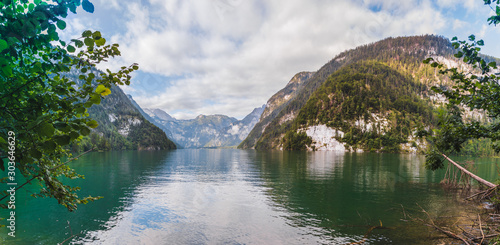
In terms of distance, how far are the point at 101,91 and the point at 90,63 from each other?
295 cm

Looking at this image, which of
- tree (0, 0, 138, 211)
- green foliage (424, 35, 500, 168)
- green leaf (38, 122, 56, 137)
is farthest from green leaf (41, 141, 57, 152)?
green foliage (424, 35, 500, 168)

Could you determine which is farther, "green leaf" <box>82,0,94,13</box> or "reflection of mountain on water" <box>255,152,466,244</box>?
"reflection of mountain on water" <box>255,152,466,244</box>

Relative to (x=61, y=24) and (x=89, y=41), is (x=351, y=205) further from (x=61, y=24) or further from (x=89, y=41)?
(x=61, y=24)

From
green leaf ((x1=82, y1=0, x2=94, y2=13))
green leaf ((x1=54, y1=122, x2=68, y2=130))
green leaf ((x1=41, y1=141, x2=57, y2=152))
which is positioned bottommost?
green leaf ((x1=41, y1=141, x2=57, y2=152))

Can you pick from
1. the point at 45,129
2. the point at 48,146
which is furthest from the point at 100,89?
the point at 48,146

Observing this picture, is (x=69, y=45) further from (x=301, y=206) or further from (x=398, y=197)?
(x=398, y=197)

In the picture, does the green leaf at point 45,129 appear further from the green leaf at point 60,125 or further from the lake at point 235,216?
the lake at point 235,216

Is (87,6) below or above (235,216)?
above

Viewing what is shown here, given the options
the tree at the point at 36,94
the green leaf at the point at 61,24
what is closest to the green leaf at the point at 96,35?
the tree at the point at 36,94

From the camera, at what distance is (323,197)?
32406mm

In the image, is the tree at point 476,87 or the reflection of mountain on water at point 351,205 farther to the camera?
the reflection of mountain on water at point 351,205

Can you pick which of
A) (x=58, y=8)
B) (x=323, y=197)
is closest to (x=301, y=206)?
(x=323, y=197)

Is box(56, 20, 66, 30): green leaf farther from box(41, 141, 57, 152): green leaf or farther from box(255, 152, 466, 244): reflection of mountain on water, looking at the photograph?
box(255, 152, 466, 244): reflection of mountain on water

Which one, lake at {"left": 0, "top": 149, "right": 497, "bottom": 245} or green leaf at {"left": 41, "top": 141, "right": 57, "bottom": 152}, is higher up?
green leaf at {"left": 41, "top": 141, "right": 57, "bottom": 152}
